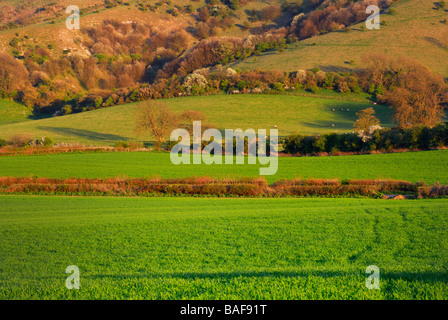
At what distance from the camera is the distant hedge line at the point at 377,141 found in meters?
32.5

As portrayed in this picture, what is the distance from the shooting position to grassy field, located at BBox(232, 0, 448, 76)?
75438 mm

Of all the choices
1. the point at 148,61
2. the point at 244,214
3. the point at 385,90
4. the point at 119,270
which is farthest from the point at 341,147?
the point at 148,61

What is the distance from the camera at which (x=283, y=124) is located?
56.8 metres

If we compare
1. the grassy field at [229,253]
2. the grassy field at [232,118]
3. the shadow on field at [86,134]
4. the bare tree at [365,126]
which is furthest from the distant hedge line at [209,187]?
the shadow on field at [86,134]

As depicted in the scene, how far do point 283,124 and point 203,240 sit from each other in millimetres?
48693

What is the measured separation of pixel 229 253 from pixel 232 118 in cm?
5294

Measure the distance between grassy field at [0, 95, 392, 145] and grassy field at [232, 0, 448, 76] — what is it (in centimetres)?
1580

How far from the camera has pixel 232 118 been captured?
60750mm

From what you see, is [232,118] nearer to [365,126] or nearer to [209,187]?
[365,126]

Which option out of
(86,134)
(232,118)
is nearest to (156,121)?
(86,134)

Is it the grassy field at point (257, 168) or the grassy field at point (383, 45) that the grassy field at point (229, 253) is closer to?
the grassy field at point (257, 168)

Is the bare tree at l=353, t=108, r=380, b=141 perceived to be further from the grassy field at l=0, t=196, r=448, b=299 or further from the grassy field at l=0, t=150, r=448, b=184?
the grassy field at l=0, t=196, r=448, b=299

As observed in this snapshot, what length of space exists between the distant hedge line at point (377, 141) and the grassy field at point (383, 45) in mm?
45601

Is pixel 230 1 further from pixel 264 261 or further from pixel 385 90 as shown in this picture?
pixel 264 261
